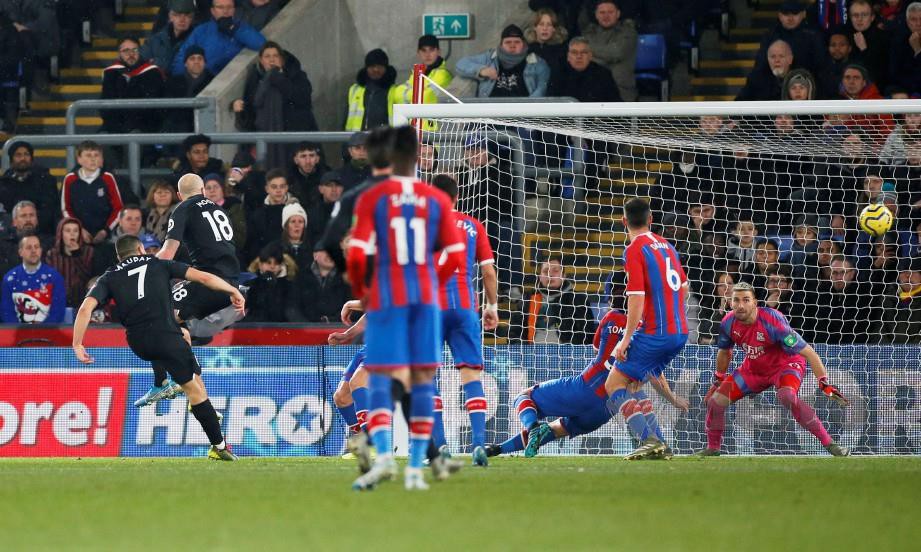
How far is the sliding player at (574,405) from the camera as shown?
12.6 m

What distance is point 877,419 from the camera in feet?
47.4

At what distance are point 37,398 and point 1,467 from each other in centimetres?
355

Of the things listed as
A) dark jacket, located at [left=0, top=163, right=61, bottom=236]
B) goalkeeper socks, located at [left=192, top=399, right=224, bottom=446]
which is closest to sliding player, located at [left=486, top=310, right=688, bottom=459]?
goalkeeper socks, located at [left=192, top=399, right=224, bottom=446]

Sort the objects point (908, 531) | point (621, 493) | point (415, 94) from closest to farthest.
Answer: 1. point (908, 531)
2. point (621, 493)
3. point (415, 94)

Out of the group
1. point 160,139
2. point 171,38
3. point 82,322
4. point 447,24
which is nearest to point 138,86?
point 171,38

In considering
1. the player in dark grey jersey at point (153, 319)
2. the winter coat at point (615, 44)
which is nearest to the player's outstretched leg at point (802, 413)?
the player in dark grey jersey at point (153, 319)

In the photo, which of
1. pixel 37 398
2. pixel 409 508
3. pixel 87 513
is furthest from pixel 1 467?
pixel 409 508

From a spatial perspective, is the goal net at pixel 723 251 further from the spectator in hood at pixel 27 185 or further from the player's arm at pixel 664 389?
the spectator in hood at pixel 27 185

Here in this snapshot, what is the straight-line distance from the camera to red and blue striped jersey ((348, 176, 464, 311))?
8.24 m

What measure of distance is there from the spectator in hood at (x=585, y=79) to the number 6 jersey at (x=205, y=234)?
18.9 ft

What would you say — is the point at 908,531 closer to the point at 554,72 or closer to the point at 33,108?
the point at 554,72

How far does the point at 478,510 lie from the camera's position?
7.55m

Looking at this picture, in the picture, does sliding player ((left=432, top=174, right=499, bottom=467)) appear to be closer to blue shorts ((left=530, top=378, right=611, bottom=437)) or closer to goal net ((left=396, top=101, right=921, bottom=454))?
blue shorts ((left=530, top=378, right=611, bottom=437))

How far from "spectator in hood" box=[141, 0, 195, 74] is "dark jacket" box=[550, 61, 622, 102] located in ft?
17.4
